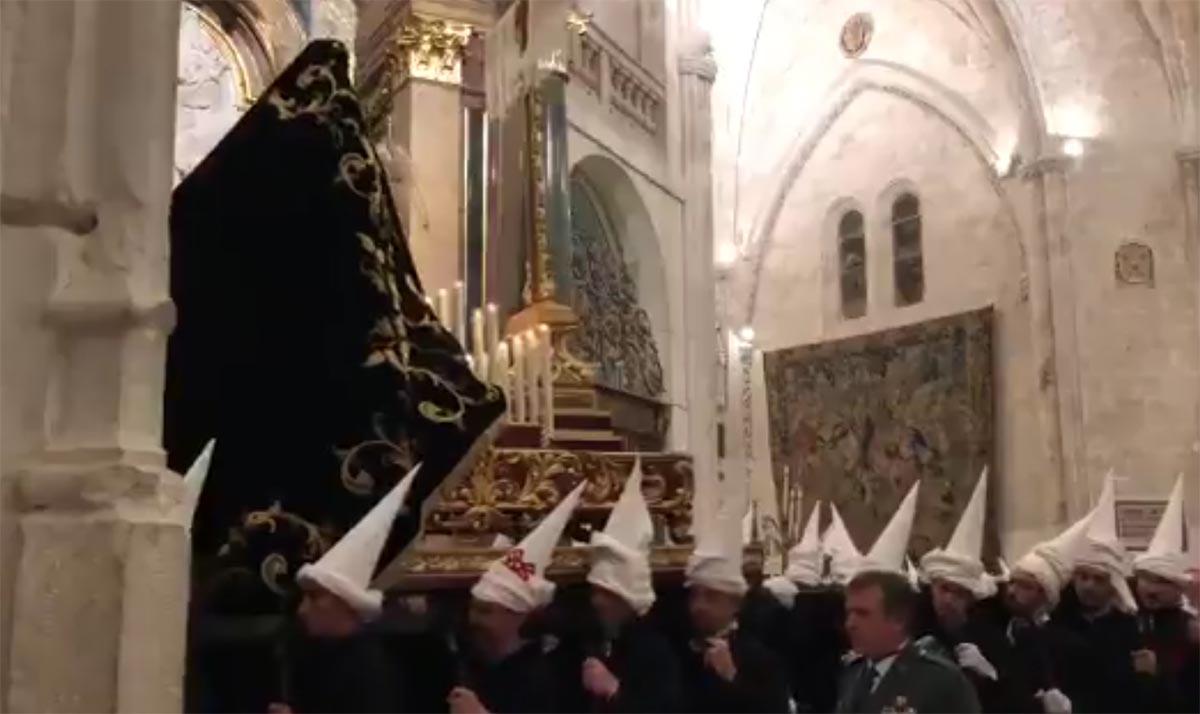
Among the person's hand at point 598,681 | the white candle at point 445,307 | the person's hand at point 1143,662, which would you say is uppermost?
the white candle at point 445,307

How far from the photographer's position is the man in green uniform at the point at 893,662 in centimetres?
388

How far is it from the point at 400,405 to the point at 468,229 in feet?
19.6

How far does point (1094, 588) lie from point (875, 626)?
2.43 m

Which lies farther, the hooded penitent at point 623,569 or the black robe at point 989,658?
the black robe at point 989,658

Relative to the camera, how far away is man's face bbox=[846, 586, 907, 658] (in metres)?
3.97

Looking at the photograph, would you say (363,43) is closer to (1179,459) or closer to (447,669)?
(447,669)

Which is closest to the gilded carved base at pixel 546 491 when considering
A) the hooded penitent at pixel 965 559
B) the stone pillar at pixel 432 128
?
the hooded penitent at pixel 965 559

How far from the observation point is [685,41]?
15.4 m

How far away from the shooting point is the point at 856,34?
19547mm

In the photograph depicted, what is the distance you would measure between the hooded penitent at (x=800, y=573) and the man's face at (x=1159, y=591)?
135cm

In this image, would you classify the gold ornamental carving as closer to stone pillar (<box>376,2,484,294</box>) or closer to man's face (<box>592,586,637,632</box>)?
stone pillar (<box>376,2,484,294</box>)

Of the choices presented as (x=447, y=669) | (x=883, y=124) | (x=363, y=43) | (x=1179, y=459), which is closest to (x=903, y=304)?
(x=883, y=124)

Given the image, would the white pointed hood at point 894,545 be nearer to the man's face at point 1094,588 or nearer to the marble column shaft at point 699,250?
the man's face at point 1094,588

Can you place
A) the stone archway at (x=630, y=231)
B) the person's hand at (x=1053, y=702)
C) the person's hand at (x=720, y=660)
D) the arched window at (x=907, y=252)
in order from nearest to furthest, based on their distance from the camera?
1. the person's hand at (x=720, y=660)
2. the person's hand at (x=1053, y=702)
3. the stone archway at (x=630, y=231)
4. the arched window at (x=907, y=252)
